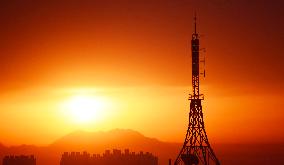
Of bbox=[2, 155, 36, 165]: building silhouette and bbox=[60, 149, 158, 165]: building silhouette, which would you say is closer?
bbox=[2, 155, 36, 165]: building silhouette

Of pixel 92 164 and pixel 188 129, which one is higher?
pixel 188 129

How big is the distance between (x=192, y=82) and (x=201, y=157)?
1091cm

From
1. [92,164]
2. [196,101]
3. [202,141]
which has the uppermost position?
[196,101]

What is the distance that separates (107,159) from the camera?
139 metres

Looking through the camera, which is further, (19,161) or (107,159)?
(107,159)

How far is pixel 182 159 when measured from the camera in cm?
6359

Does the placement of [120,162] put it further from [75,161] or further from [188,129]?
[188,129]

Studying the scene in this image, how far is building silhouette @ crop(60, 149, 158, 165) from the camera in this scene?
131 meters

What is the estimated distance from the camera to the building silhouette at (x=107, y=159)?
431ft

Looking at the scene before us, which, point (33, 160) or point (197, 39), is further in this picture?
point (33, 160)

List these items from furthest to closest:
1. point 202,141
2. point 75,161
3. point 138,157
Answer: point 138,157, point 75,161, point 202,141

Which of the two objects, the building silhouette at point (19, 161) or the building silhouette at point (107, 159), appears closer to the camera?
the building silhouette at point (19, 161)

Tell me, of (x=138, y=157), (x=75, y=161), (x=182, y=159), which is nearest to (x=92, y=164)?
(x=75, y=161)

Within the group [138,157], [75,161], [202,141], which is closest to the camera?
[202,141]
